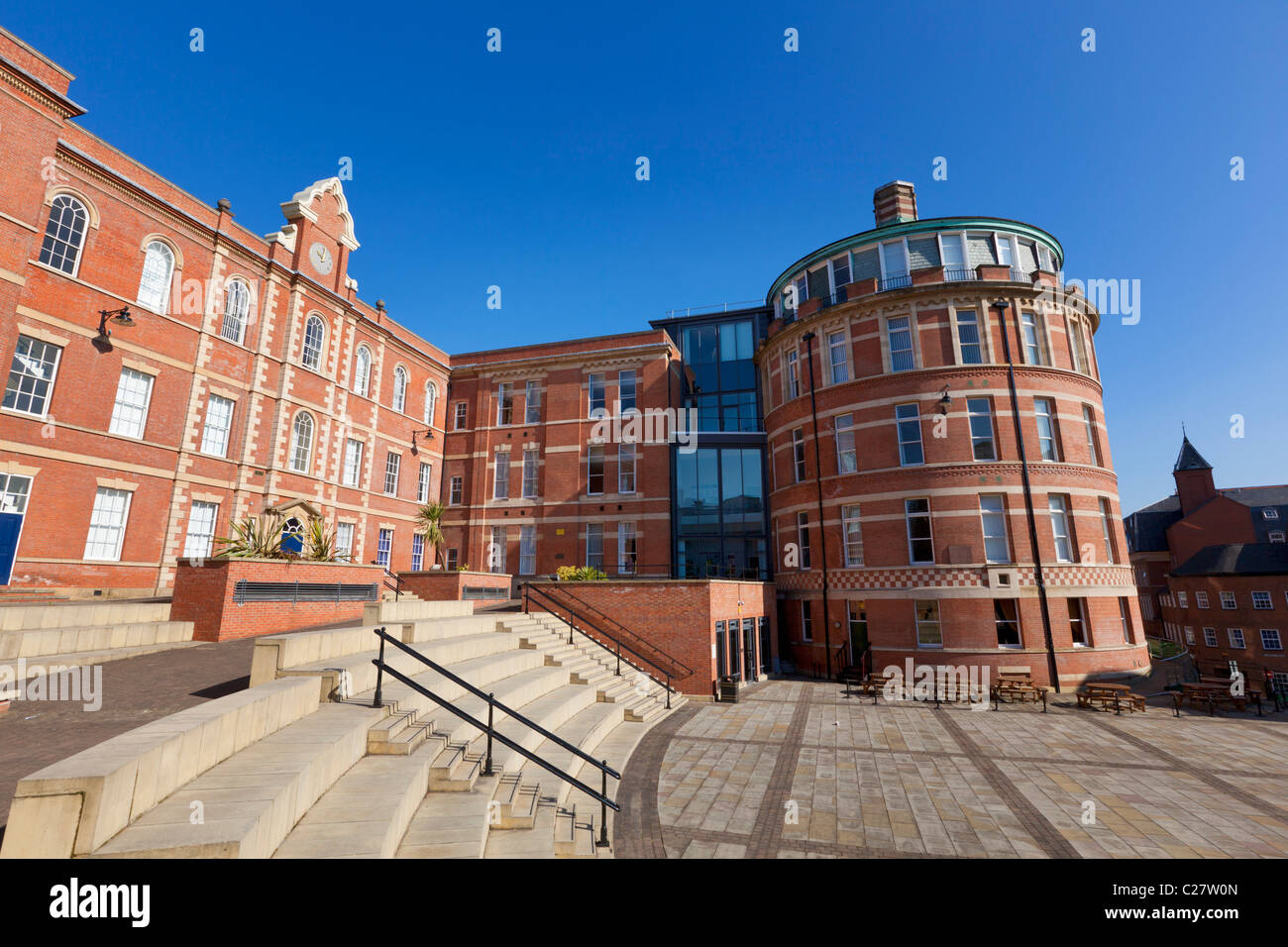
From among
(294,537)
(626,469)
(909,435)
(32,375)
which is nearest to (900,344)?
(909,435)

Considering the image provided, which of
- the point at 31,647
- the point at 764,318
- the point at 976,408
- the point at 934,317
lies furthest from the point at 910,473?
the point at 31,647

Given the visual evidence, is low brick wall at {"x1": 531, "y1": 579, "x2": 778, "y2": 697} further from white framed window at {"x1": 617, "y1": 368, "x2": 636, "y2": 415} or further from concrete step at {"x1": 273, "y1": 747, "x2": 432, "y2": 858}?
white framed window at {"x1": 617, "y1": 368, "x2": 636, "y2": 415}

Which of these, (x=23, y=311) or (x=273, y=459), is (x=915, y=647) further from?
(x=23, y=311)

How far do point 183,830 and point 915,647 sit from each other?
20.4m

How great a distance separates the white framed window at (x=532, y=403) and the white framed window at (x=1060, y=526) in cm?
2373

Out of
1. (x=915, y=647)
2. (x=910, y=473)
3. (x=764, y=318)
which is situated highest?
(x=764, y=318)

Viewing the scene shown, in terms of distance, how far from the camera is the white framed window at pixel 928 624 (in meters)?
19.2

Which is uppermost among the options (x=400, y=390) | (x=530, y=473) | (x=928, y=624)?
(x=400, y=390)

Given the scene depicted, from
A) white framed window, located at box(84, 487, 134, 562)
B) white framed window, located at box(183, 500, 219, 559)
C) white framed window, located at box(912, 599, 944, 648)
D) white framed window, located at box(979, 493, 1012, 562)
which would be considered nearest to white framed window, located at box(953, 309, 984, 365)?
white framed window, located at box(979, 493, 1012, 562)

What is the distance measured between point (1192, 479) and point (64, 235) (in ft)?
265

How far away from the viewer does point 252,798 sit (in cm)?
424

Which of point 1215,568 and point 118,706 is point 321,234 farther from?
point 1215,568
